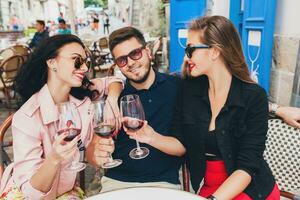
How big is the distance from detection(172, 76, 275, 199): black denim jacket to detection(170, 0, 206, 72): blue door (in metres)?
2.84

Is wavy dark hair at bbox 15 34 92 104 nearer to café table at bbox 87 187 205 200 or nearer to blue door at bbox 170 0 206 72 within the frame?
café table at bbox 87 187 205 200

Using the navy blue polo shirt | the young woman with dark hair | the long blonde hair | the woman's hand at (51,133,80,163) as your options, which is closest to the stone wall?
the long blonde hair

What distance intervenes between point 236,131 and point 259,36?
124cm

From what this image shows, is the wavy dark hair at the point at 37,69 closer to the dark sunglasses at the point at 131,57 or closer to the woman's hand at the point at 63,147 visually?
the dark sunglasses at the point at 131,57

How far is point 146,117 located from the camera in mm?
1766

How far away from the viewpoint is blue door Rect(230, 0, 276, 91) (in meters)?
2.30

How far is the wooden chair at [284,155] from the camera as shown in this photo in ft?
4.92

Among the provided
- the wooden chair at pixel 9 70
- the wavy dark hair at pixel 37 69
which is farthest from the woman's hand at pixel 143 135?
the wooden chair at pixel 9 70

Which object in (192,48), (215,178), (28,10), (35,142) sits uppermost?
(28,10)

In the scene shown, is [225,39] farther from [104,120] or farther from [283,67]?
[283,67]

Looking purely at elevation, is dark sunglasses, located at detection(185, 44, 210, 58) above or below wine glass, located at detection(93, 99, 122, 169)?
above

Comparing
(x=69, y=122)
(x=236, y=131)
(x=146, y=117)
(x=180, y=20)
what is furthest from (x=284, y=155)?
(x=180, y=20)

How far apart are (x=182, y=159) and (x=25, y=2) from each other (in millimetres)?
24405

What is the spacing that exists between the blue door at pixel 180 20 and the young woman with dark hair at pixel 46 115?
2918mm
